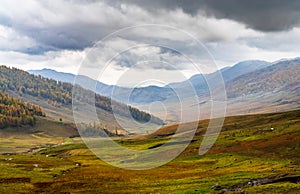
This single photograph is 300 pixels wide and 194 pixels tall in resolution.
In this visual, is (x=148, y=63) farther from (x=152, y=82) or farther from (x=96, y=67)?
(x=96, y=67)

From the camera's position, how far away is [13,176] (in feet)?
235

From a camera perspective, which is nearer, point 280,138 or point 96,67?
point 96,67

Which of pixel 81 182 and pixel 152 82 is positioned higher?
pixel 152 82

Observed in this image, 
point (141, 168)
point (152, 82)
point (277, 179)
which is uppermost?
point (152, 82)

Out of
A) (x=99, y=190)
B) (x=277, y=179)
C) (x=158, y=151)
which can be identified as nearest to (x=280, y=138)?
(x=158, y=151)

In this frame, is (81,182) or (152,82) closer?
(152,82)

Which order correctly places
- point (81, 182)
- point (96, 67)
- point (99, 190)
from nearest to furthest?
1. point (96, 67)
2. point (99, 190)
3. point (81, 182)

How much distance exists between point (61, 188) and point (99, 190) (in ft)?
24.1

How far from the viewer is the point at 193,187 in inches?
1971

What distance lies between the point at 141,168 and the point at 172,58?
52.6 metres

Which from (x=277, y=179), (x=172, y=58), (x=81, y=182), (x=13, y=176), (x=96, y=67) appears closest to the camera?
(x=96, y=67)

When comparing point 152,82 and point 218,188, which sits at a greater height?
point 152,82

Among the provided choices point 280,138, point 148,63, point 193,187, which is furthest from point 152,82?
point 280,138

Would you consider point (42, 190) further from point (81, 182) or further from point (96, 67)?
point (96, 67)
